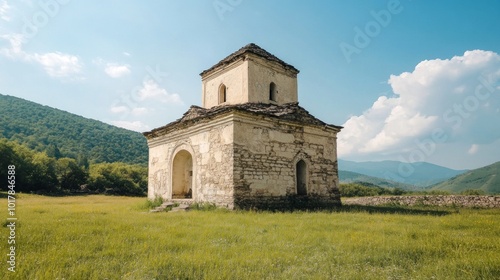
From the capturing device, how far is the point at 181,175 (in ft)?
49.4

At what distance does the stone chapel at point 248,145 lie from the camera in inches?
444

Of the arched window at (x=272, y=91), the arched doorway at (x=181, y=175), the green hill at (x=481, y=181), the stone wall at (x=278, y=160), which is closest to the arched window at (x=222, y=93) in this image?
the arched window at (x=272, y=91)

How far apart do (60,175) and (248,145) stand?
43104mm

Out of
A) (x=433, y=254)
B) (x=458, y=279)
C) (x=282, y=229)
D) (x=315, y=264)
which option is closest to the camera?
(x=458, y=279)

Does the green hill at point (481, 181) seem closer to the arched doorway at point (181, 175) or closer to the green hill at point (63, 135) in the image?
the arched doorway at point (181, 175)

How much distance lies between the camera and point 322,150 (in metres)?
14.4

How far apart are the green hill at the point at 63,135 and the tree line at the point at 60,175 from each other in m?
15.0

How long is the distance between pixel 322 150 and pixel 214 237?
9.71m

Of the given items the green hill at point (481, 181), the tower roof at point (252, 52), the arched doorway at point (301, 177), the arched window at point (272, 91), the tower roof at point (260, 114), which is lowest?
the green hill at point (481, 181)

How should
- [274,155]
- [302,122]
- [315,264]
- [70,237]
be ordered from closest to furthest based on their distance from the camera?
[315,264] → [70,237] → [274,155] → [302,122]

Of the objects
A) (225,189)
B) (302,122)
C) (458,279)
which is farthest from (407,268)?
(302,122)

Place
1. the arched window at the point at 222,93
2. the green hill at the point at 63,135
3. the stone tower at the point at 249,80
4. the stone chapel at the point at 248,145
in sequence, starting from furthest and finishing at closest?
the green hill at the point at 63,135, the arched window at the point at 222,93, the stone tower at the point at 249,80, the stone chapel at the point at 248,145

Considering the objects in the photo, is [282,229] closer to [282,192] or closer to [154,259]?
[154,259]

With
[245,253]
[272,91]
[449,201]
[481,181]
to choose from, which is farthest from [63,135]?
[481,181]
